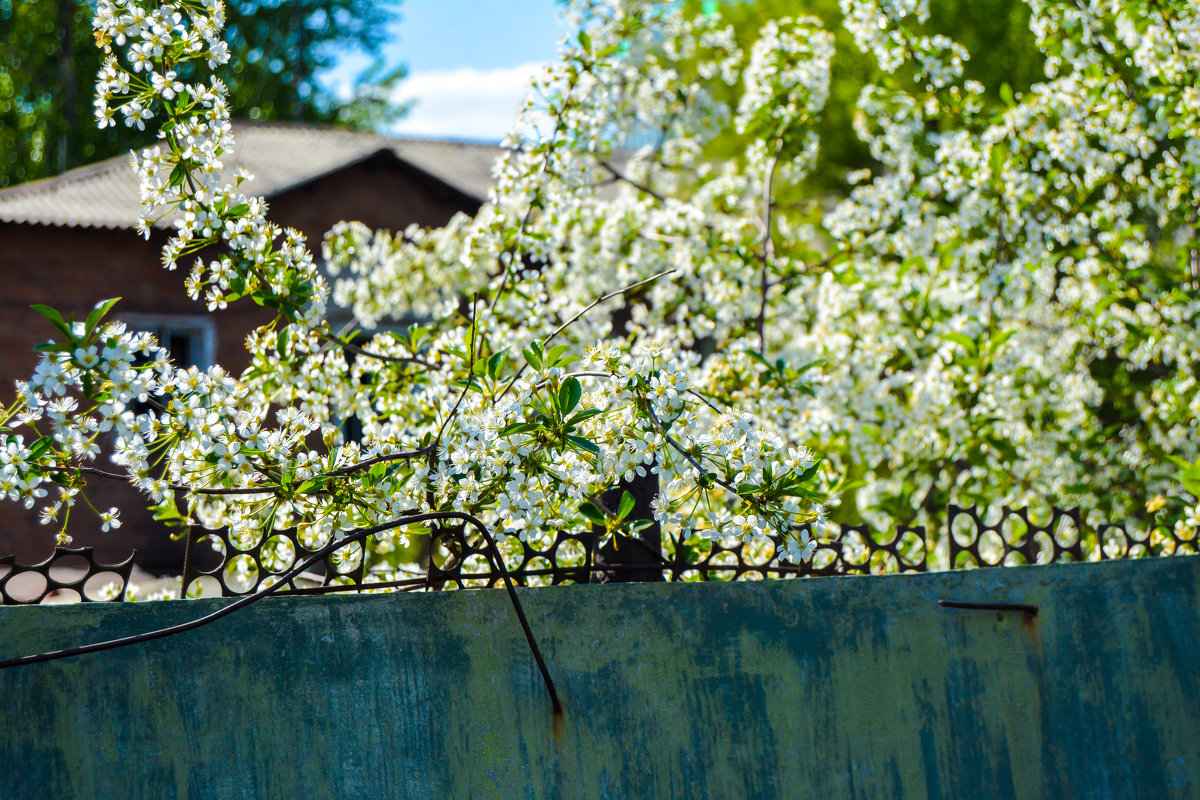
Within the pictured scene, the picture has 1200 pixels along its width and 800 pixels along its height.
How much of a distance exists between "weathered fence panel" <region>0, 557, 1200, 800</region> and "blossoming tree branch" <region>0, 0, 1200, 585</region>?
0.30 m

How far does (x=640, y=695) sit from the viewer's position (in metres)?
2.17

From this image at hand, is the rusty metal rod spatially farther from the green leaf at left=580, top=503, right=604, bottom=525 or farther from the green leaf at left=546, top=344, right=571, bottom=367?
the green leaf at left=546, top=344, right=571, bottom=367

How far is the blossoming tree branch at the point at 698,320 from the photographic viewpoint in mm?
2318

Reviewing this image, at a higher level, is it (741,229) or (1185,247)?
(741,229)

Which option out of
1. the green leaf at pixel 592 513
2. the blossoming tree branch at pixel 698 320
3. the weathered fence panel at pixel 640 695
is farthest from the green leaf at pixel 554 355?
the weathered fence panel at pixel 640 695

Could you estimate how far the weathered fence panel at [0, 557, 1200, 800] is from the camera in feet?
6.30

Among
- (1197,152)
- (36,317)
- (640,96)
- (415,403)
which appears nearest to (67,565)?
(36,317)

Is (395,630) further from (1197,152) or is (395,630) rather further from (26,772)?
(1197,152)

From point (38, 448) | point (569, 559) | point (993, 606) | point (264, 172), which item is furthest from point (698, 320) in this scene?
point (264, 172)

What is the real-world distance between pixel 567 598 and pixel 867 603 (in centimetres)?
79

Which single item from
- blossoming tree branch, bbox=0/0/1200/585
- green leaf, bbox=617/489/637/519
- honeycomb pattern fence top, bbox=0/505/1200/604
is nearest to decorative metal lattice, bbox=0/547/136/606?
honeycomb pattern fence top, bbox=0/505/1200/604

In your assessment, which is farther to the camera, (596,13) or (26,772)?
(596,13)

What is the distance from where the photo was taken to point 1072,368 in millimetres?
5070

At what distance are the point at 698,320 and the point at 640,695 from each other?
281 cm
